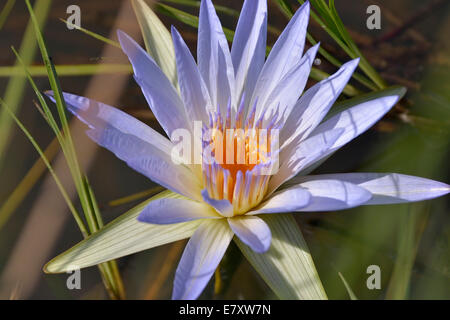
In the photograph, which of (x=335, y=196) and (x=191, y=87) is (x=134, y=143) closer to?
(x=191, y=87)

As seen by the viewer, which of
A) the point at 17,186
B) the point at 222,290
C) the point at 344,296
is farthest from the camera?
the point at 17,186

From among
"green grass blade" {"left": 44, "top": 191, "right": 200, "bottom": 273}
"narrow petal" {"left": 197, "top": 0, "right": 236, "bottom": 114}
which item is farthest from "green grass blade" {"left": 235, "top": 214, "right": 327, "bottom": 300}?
"narrow petal" {"left": 197, "top": 0, "right": 236, "bottom": 114}

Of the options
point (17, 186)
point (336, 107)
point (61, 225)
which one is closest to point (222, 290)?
point (61, 225)

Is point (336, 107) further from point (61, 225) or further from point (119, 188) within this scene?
point (61, 225)

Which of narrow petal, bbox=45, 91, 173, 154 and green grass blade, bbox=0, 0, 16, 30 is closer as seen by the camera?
narrow petal, bbox=45, 91, 173, 154

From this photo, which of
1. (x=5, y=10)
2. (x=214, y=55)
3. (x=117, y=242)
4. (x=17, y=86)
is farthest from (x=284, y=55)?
(x=5, y=10)

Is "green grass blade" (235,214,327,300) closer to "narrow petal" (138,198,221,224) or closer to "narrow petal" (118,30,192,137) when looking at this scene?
"narrow petal" (138,198,221,224)

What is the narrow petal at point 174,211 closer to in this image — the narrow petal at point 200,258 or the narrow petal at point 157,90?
the narrow petal at point 200,258
